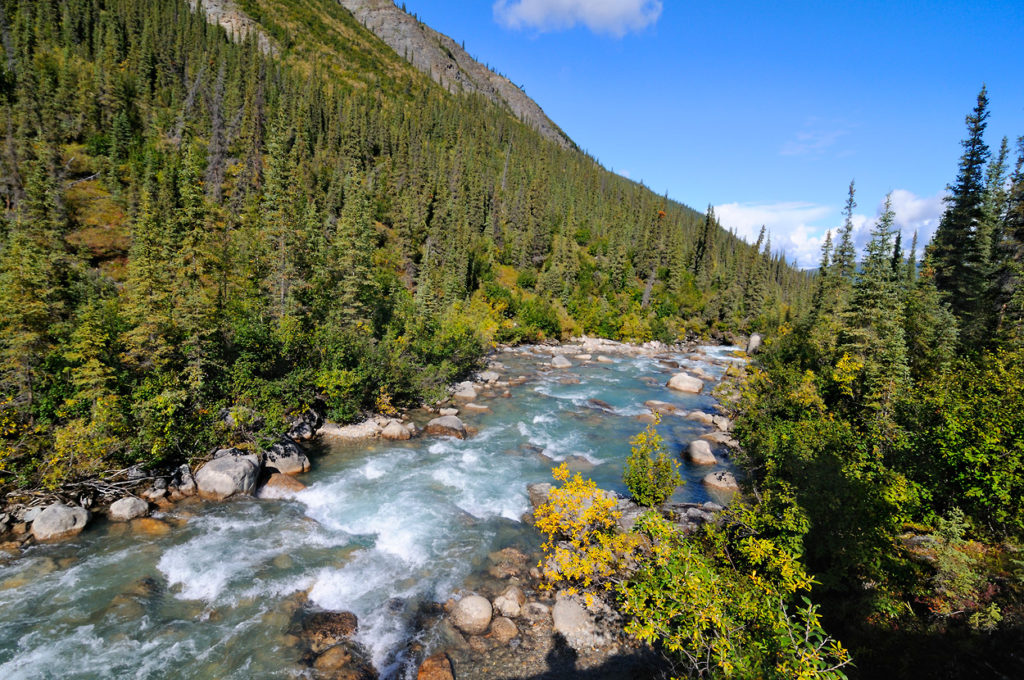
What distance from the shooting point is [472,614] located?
11.8 m

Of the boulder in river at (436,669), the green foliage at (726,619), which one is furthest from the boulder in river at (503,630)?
the green foliage at (726,619)

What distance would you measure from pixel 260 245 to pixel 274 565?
990 inches

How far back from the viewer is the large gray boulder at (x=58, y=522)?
13602 mm

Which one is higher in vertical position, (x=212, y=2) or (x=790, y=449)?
(x=212, y=2)

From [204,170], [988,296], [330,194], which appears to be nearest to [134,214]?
[204,170]

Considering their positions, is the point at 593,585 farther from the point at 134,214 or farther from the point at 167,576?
the point at 134,214

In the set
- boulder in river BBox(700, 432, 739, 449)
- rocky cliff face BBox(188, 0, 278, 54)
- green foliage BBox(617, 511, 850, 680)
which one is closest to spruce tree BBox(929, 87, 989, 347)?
boulder in river BBox(700, 432, 739, 449)

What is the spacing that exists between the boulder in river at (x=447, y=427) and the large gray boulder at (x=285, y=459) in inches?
300

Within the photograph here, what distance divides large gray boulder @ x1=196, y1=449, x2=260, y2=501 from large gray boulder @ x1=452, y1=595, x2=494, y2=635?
10814mm

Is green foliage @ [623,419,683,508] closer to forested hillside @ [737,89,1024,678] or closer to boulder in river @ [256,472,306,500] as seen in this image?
forested hillside @ [737,89,1024,678]

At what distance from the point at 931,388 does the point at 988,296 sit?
2030 centimetres

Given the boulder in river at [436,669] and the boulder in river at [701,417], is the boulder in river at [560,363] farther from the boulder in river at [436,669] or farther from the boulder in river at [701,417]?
the boulder in river at [436,669]

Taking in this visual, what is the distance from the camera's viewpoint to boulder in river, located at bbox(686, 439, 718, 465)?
23.0 metres

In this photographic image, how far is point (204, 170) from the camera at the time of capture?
6400 centimetres
